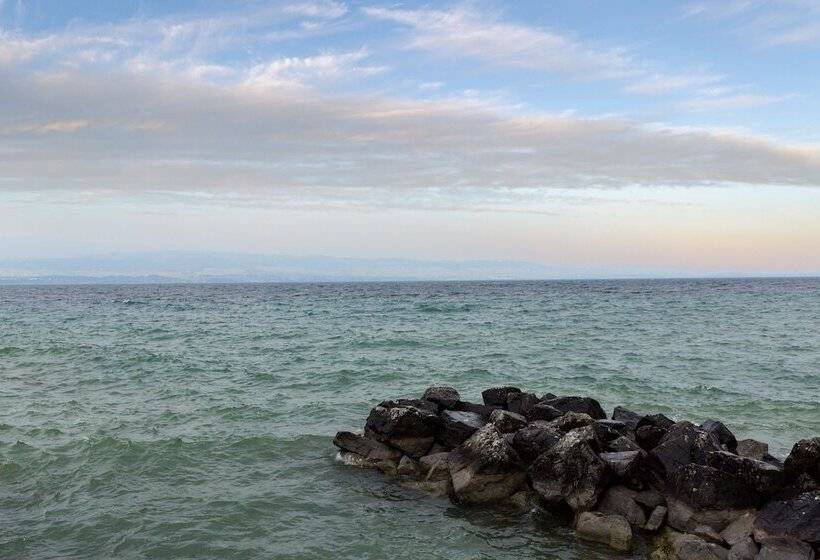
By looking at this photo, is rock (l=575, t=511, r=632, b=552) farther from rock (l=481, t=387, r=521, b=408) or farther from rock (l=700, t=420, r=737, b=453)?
rock (l=481, t=387, r=521, b=408)

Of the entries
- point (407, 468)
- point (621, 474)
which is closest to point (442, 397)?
point (407, 468)

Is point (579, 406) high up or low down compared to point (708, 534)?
up

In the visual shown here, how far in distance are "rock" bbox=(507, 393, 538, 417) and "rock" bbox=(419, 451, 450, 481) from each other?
3.25 meters

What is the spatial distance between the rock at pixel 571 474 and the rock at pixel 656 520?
0.92m

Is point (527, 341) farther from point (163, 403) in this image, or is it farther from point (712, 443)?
point (712, 443)

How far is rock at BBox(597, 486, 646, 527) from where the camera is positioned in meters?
11.0

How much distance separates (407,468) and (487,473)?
83.5 inches

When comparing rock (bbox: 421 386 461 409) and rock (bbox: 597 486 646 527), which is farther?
rock (bbox: 421 386 461 409)

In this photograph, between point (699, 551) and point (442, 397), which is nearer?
point (699, 551)

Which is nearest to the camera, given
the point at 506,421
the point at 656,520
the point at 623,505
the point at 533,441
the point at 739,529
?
the point at 739,529

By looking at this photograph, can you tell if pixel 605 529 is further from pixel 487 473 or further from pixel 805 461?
pixel 805 461

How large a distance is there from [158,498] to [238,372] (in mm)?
14741

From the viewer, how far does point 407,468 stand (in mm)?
13680

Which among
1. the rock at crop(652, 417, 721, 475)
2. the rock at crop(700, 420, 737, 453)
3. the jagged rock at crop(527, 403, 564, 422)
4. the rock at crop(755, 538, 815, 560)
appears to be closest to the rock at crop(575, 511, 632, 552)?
the rock at crop(652, 417, 721, 475)
